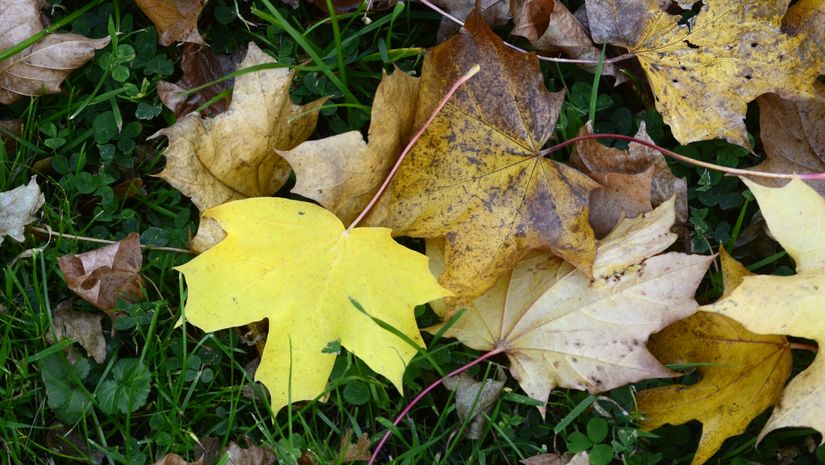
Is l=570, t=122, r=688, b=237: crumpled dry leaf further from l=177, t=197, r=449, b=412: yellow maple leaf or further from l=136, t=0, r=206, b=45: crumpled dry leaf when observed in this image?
l=136, t=0, r=206, b=45: crumpled dry leaf

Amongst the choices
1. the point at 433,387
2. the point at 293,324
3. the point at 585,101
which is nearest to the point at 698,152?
the point at 585,101

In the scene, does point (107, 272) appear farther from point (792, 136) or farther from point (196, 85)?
point (792, 136)

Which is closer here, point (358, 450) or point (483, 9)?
point (358, 450)

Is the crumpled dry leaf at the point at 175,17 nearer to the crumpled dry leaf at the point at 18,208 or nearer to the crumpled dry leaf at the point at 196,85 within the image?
the crumpled dry leaf at the point at 196,85

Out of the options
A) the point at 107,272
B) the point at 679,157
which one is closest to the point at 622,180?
the point at 679,157

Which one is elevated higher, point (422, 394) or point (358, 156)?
point (358, 156)

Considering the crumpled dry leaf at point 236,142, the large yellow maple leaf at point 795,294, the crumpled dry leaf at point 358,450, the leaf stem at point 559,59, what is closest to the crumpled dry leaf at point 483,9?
the leaf stem at point 559,59

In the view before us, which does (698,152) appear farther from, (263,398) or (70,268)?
(70,268)
